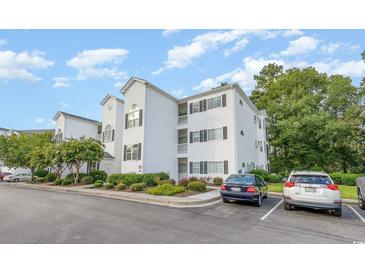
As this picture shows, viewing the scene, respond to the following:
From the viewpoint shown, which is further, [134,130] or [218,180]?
[134,130]

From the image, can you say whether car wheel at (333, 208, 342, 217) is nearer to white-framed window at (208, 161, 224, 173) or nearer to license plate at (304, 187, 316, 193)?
license plate at (304, 187, 316, 193)

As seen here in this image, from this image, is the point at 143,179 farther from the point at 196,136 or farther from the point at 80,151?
the point at 196,136

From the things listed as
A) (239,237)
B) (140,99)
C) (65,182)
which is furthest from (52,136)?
(239,237)

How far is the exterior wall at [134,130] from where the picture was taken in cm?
2025

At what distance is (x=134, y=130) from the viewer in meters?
21.2

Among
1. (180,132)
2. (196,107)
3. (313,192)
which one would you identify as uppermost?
(196,107)

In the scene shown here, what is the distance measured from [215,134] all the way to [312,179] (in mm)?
13166

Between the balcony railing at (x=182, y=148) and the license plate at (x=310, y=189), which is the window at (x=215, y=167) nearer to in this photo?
the balcony railing at (x=182, y=148)

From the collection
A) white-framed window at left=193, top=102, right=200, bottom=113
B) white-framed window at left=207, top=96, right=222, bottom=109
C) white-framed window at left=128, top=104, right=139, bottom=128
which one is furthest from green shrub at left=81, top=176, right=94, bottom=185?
white-framed window at left=207, top=96, right=222, bottom=109

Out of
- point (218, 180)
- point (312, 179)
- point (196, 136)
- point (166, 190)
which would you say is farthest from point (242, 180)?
point (196, 136)

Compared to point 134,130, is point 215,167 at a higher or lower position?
lower

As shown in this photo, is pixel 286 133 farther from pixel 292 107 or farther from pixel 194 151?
pixel 194 151

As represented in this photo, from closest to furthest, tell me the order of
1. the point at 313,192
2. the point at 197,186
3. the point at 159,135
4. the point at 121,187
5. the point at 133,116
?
the point at 313,192
the point at 197,186
the point at 121,187
the point at 133,116
the point at 159,135

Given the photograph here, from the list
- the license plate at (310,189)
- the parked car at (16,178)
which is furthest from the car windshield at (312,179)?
the parked car at (16,178)
